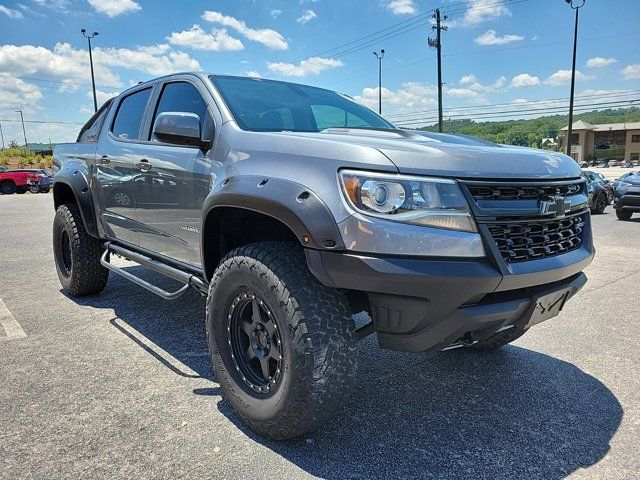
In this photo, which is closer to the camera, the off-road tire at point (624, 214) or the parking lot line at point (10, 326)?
the parking lot line at point (10, 326)

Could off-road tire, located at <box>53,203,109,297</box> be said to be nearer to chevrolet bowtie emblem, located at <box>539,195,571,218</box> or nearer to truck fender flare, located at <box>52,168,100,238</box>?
truck fender flare, located at <box>52,168,100,238</box>

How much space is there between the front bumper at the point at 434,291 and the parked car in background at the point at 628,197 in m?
12.1

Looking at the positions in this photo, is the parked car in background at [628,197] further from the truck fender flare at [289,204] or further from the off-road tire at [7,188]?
the off-road tire at [7,188]

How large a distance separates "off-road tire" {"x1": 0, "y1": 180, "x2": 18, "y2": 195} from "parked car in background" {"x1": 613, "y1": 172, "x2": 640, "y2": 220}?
28456mm

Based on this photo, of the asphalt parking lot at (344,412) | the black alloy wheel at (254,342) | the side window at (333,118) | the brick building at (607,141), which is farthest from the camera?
the brick building at (607,141)

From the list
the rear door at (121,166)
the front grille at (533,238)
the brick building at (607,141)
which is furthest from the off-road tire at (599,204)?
the brick building at (607,141)

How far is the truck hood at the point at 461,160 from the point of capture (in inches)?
85.1

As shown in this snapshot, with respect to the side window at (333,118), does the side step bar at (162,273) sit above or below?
below

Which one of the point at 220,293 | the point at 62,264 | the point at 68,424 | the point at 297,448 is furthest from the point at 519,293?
the point at 62,264

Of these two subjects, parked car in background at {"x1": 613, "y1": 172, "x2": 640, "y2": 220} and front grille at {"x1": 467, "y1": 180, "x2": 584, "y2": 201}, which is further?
parked car in background at {"x1": 613, "y1": 172, "x2": 640, "y2": 220}

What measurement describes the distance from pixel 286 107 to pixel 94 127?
265cm

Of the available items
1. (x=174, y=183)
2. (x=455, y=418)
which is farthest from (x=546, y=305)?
(x=174, y=183)

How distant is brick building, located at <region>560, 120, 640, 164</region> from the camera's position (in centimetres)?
8688

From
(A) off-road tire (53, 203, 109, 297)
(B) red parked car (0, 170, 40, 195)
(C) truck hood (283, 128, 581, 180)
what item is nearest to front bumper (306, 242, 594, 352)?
(C) truck hood (283, 128, 581, 180)
